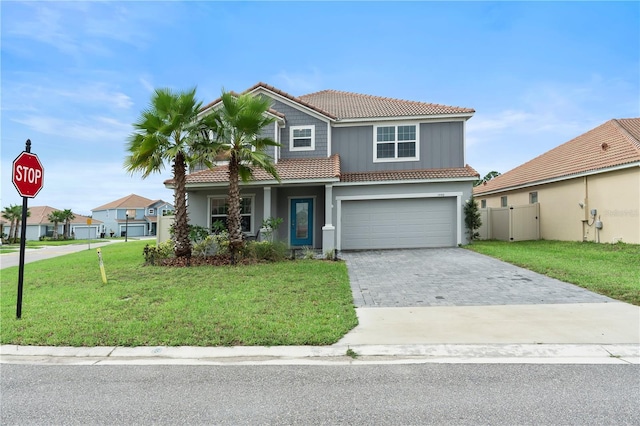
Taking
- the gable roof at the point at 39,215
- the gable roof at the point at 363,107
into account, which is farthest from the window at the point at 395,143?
the gable roof at the point at 39,215

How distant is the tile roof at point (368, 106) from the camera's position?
1630 centimetres

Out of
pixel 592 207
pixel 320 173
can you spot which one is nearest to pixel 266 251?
pixel 320 173

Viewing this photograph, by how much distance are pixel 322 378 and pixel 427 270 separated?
23.5 ft

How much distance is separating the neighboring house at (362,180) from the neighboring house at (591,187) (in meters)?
5.38

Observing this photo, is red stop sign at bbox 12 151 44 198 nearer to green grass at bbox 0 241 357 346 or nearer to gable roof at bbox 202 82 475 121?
green grass at bbox 0 241 357 346

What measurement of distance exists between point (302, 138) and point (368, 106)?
14.0ft

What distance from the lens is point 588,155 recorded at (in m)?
17.0

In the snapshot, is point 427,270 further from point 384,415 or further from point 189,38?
point 189,38

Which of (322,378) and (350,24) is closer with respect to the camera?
(322,378)

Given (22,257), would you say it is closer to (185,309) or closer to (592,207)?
(185,309)

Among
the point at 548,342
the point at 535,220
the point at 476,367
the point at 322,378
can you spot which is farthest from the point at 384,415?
the point at 535,220

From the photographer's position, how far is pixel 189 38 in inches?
583

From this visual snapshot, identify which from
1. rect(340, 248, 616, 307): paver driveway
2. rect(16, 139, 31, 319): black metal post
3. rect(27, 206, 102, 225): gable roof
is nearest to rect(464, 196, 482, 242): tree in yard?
rect(340, 248, 616, 307): paver driveway

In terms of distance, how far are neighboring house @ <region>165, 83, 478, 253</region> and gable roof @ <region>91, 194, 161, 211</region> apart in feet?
171
